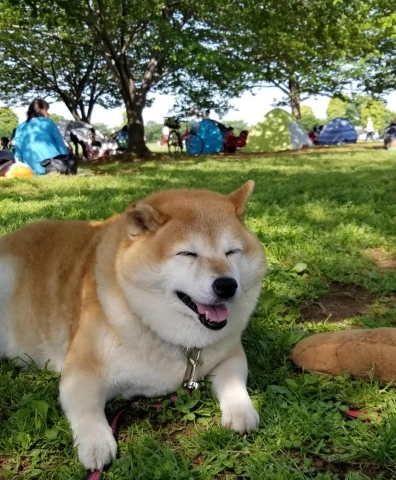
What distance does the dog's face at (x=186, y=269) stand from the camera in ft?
6.81

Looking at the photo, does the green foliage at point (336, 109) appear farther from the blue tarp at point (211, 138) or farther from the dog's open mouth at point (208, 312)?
the dog's open mouth at point (208, 312)

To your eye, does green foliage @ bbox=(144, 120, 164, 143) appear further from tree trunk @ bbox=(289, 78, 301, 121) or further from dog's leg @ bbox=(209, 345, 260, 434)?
dog's leg @ bbox=(209, 345, 260, 434)

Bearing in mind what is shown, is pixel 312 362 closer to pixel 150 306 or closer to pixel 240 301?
pixel 240 301

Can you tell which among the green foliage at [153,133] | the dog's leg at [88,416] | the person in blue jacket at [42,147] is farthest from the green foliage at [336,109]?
the dog's leg at [88,416]

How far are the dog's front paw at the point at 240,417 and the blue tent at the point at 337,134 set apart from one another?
30.0m

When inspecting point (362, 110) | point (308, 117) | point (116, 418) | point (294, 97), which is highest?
point (294, 97)

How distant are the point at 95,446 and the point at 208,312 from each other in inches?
28.4

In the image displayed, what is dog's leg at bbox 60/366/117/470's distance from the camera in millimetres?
1837

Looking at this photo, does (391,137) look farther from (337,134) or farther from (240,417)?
(240,417)

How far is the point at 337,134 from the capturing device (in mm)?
30234

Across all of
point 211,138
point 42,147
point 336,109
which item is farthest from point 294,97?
point 336,109

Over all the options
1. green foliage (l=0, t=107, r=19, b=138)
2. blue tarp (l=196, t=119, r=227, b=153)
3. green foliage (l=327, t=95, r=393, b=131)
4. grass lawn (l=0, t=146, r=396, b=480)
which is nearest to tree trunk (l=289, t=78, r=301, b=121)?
green foliage (l=327, t=95, r=393, b=131)

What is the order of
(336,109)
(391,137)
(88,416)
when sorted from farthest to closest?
(336,109) < (391,137) < (88,416)

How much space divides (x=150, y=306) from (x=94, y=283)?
1.29 ft
